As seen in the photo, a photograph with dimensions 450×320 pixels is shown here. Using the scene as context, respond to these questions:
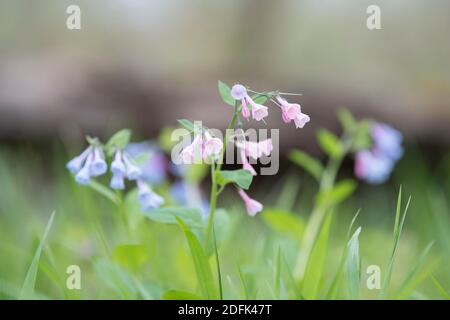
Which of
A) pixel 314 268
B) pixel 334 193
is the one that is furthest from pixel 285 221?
pixel 314 268

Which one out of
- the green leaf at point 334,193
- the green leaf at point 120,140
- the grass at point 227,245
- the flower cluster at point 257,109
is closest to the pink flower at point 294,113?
the flower cluster at point 257,109

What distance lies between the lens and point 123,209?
0.98m

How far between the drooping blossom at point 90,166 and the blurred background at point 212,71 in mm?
1086

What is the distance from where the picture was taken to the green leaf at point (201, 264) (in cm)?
77

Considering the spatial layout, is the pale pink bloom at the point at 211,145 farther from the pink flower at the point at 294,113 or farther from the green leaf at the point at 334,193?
the green leaf at the point at 334,193

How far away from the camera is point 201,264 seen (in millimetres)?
784

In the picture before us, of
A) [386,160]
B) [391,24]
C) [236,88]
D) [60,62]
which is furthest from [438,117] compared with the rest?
[236,88]

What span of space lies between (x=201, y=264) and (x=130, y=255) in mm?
196

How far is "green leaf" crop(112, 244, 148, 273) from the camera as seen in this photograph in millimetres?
924

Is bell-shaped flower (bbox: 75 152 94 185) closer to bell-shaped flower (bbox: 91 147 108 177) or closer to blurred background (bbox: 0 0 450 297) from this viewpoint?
bell-shaped flower (bbox: 91 147 108 177)

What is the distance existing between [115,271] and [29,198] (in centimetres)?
108

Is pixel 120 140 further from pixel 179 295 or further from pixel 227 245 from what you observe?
pixel 227 245

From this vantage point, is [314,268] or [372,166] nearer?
[314,268]
